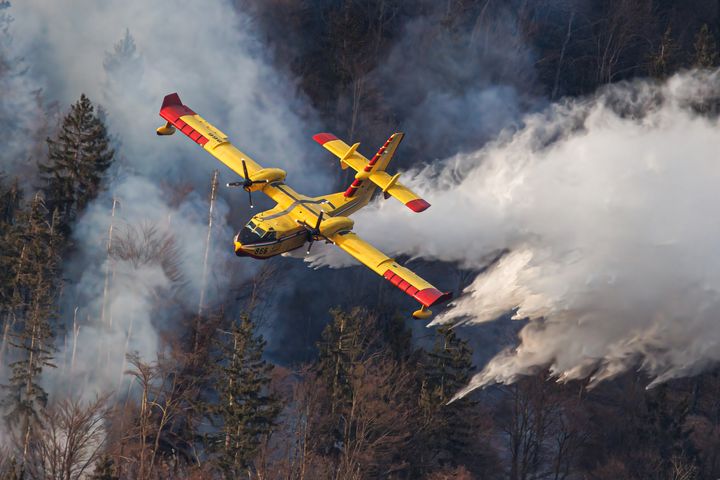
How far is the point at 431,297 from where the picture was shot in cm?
6594

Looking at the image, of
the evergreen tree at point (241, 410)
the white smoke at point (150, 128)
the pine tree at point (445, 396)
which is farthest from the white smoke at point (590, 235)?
the white smoke at point (150, 128)

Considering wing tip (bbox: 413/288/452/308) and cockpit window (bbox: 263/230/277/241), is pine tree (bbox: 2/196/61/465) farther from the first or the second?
wing tip (bbox: 413/288/452/308)

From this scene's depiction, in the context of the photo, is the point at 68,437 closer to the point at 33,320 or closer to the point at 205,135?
the point at 33,320

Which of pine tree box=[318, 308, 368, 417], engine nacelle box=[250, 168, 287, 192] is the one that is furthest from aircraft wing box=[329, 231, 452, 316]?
pine tree box=[318, 308, 368, 417]

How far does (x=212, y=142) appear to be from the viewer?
7400cm

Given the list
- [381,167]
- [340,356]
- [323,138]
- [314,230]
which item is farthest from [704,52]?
[314,230]

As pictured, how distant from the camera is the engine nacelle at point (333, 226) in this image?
2707 inches

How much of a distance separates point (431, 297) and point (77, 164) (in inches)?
934

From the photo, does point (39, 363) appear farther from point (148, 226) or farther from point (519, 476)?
point (519, 476)

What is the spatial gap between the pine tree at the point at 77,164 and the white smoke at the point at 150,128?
88cm

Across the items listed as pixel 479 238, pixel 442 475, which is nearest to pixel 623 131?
pixel 479 238

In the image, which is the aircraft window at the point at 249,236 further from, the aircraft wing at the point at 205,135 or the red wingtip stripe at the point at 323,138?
the red wingtip stripe at the point at 323,138

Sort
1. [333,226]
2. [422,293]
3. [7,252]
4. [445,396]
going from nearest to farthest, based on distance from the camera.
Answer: [422,293] → [333,226] → [7,252] → [445,396]

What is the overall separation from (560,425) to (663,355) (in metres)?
21.0
